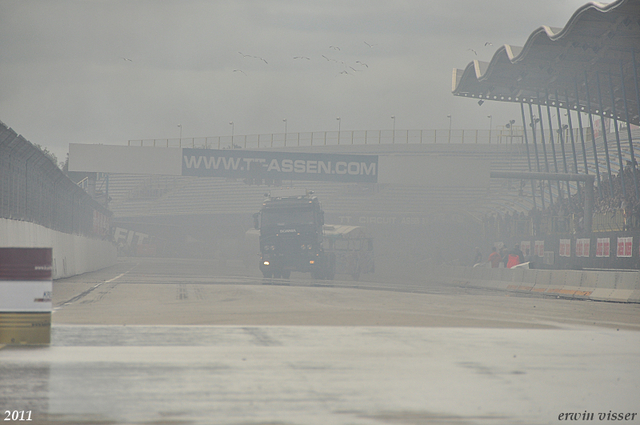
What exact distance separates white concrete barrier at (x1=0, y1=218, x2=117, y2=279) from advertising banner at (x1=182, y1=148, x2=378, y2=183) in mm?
7392

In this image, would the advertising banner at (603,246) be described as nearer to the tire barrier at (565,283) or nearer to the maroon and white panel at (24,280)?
the tire barrier at (565,283)

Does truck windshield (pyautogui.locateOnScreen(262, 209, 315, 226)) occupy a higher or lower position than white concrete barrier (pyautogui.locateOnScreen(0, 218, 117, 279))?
higher

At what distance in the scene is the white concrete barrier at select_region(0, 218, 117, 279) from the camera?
775 inches

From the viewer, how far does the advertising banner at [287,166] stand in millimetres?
42406

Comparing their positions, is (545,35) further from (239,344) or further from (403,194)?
(403,194)

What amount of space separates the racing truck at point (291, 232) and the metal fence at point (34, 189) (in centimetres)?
765

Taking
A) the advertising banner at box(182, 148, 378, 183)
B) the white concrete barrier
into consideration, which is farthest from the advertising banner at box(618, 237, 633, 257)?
the white concrete barrier

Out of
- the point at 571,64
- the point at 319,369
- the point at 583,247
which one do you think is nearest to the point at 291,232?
the point at 583,247

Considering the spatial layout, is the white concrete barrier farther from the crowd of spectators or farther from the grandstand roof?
the grandstand roof

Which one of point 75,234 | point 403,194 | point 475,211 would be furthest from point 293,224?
point 403,194

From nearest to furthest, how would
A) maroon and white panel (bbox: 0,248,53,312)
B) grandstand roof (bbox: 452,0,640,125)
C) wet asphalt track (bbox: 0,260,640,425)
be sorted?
wet asphalt track (bbox: 0,260,640,425) → maroon and white panel (bbox: 0,248,53,312) → grandstand roof (bbox: 452,0,640,125)

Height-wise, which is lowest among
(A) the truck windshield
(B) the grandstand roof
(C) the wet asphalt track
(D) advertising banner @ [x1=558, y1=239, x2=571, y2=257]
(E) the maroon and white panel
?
(C) the wet asphalt track

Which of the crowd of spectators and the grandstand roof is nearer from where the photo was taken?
the crowd of spectators

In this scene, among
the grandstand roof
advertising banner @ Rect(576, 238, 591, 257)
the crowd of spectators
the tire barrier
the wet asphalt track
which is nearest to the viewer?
the wet asphalt track
